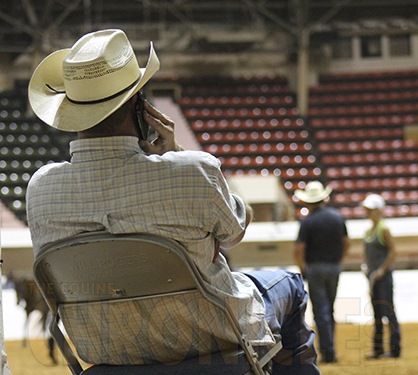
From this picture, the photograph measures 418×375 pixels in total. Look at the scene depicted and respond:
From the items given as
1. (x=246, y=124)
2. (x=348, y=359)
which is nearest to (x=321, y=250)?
(x=348, y=359)

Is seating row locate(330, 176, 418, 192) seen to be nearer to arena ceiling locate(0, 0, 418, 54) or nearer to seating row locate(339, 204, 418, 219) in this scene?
seating row locate(339, 204, 418, 219)

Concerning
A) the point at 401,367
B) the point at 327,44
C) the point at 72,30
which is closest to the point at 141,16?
the point at 72,30

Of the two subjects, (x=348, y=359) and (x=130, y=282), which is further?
(x=348, y=359)

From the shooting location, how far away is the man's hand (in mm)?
1458

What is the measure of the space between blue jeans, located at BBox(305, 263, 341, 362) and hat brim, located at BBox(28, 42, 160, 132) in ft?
9.94

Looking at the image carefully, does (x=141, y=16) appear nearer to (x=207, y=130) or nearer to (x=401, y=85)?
(x=207, y=130)

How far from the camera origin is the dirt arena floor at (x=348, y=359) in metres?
3.37

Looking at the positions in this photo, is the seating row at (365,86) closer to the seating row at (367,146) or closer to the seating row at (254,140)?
the seating row at (367,146)

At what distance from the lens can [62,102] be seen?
1487 mm

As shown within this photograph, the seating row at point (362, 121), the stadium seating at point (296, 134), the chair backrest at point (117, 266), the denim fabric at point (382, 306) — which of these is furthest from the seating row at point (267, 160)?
the chair backrest at point (117, 266)

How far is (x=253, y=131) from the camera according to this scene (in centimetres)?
1367

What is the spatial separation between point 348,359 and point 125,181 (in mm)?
3214

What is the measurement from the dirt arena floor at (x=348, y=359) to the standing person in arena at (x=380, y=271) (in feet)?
0.50

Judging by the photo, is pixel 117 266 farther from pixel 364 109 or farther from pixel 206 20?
pixel 206 20
